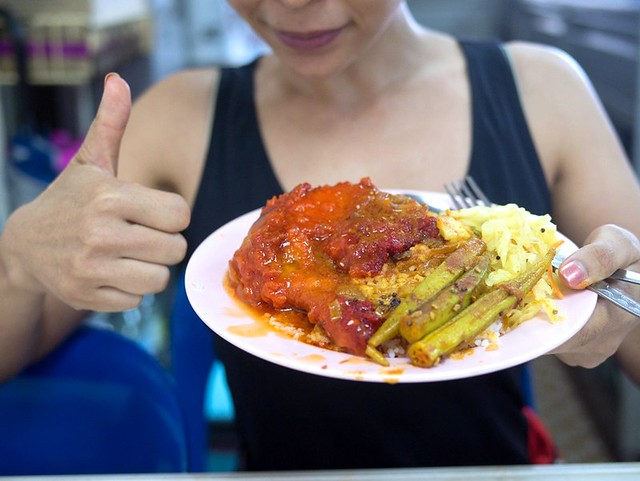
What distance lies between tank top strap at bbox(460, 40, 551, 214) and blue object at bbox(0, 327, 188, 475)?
0.87 m

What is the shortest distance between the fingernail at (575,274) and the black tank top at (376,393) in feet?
1.45

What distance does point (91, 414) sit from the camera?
1395 mm

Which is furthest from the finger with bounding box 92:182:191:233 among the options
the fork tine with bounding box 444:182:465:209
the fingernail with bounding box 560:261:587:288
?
the fingernail with bounding box 560:261:587:288

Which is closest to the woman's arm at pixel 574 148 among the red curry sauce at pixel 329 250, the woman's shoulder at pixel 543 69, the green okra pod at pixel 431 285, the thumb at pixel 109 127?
the woman's shoulder at pixel 543 69

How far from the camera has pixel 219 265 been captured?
102 cm

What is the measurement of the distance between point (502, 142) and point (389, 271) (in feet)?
2.11

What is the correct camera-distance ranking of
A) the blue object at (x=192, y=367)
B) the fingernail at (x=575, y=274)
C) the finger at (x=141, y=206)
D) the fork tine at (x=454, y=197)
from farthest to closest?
the blue object at (x=192, y=367), the fork tine at (x=454, y=197), the finger at (x=141, y=206), the fingernail at (x=575, y=274)

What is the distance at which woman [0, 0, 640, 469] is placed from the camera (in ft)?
4.14

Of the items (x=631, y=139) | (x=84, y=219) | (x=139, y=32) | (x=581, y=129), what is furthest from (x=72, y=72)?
(x=631, y=139)

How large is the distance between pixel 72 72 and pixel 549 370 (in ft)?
8.89

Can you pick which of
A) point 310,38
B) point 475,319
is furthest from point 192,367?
point 475,319

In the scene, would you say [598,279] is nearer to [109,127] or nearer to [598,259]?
[598,259]

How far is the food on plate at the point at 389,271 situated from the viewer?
2.76 ft

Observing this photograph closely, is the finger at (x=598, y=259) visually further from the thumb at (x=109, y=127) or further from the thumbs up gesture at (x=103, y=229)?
the thumb at (x=109, y=127)
